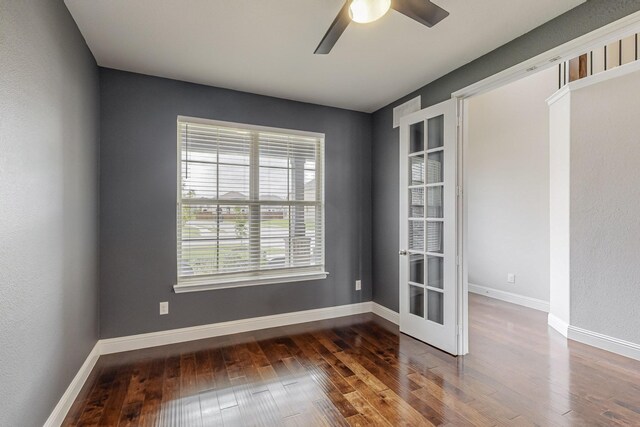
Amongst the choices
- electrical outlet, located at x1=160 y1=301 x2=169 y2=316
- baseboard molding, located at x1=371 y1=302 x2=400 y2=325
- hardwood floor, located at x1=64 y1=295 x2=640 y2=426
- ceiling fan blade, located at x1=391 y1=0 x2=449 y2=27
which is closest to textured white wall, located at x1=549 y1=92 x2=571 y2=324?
hardwood floor, located at x1=64 y1=295 x2=640 y2=426

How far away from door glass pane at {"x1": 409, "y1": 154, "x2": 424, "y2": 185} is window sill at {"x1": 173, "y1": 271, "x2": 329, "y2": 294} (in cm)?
150

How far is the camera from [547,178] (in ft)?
13.2

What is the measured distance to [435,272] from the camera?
9.82 feet

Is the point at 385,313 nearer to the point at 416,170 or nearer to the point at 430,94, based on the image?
the point at 416,170

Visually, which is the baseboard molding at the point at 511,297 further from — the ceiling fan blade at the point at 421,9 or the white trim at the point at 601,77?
the ceiling fan blade at the point at 421,9

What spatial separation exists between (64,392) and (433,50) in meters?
3.58

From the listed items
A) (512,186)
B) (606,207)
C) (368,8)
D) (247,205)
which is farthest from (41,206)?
(512,186)

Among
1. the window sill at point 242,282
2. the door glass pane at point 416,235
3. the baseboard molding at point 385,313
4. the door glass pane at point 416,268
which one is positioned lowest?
the baseboard molding at point 385,313

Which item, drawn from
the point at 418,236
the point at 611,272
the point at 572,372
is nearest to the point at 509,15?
the point at 418,236

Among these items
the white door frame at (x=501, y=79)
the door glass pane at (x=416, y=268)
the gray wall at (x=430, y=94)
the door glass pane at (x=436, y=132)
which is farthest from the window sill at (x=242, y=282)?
the door glass pane at (x=436, y=132)

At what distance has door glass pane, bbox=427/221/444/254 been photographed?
293 centimetres

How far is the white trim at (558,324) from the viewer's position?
317 centimetres

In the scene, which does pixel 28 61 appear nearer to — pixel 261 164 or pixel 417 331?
pixel 261 164

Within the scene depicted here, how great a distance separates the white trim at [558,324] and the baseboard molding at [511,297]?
0.47m
